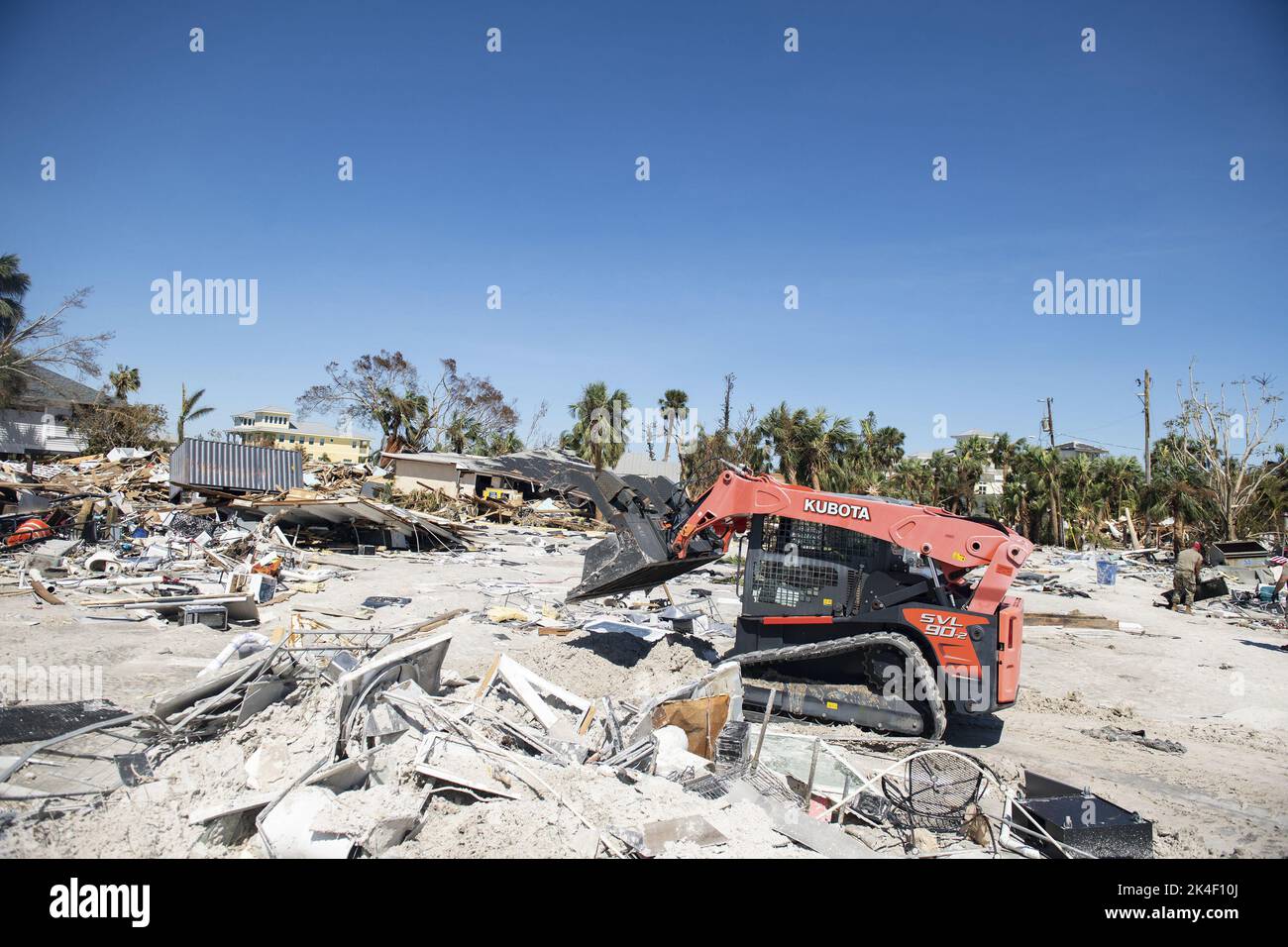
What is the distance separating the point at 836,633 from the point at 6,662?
912 cm

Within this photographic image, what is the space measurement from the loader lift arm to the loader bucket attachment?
19cm

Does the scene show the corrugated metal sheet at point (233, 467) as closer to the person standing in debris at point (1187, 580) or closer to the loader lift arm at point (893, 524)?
the loader lift arm at point (893, 524)

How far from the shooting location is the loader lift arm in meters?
6.67

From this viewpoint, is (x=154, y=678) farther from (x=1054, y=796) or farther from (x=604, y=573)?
(x=1054, y=796)

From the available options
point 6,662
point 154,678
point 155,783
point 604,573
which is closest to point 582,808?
point 155,783

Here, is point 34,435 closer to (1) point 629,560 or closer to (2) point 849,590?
(1) point 629,560

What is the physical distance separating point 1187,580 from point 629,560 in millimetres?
15522

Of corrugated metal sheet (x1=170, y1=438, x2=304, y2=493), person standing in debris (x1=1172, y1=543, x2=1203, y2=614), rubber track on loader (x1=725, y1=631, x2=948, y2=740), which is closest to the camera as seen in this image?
rubber track on loader (x1=725, y1=631, x2=948, y2=740)

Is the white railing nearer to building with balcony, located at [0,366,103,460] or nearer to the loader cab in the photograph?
building with balcony, located at [0,366,103,460]

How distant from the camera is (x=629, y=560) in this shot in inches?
292

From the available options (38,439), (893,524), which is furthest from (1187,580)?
(38,439)

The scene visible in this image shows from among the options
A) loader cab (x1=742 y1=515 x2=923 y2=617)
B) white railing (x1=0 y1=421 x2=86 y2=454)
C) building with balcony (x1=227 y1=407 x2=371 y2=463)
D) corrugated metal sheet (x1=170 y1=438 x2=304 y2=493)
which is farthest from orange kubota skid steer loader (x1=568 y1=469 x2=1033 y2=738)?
building with balcony (x1=227 y1=407 x2=371 y2=463)

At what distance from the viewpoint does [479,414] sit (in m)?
49.6

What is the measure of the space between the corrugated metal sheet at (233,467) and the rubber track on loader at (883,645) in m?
17.1
